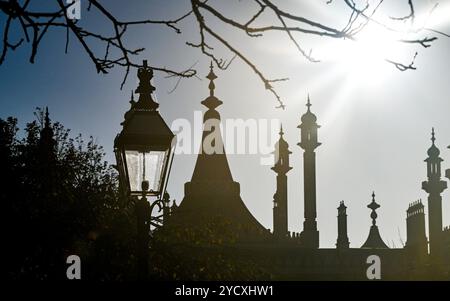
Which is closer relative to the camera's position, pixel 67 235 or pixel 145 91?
pixel 145 91

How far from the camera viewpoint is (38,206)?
63.1 ft

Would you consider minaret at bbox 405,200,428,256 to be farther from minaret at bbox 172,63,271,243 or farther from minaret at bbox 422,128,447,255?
minaret at bbox 172,63,271,243

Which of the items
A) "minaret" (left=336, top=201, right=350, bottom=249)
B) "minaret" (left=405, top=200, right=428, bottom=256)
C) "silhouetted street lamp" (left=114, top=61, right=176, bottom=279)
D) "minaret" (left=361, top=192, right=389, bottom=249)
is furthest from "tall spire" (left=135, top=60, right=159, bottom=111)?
"minaret" (left=361, top=192, right=389, bottom=249)

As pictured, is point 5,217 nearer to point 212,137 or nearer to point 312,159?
point 312,159

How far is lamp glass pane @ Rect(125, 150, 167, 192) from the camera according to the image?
9570mm

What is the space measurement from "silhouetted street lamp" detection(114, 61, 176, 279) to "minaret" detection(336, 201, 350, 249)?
96.8 feet

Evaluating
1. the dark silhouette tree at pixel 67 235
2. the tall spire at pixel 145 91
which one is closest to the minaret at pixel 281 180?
the dark silhouette tree at pixel 67 235

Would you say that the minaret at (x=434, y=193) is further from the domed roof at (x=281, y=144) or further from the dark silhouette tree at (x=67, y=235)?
the dark silhouette tree at (x=67, y=235)

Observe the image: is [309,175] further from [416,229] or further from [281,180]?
[416,229]

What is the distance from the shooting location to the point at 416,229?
37.0 m

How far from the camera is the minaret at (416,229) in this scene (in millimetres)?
35375

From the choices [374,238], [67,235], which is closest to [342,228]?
[374,238]

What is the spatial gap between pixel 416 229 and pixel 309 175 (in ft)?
18.9
